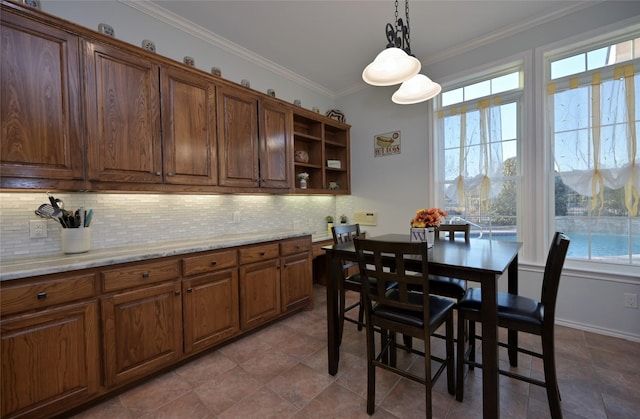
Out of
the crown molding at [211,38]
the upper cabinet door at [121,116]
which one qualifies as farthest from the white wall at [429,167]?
the upper cabinet door at [121,116]

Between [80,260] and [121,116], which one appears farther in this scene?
[121,116]

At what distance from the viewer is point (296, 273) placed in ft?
9.34

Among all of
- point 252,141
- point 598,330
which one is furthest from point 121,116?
point 598,330

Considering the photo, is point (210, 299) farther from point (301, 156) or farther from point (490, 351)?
point (301, 156)

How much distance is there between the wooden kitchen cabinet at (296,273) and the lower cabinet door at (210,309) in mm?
552

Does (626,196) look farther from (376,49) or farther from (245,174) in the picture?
(245,174)

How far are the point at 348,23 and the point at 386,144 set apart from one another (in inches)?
63.2

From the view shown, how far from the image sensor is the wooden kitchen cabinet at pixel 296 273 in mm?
2725

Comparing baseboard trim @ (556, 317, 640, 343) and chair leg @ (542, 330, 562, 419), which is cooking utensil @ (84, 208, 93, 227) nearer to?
chair leg @ (542, 330, 562, 419)

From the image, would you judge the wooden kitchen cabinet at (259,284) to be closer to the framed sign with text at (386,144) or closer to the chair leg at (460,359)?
the chair leg at (460,359)

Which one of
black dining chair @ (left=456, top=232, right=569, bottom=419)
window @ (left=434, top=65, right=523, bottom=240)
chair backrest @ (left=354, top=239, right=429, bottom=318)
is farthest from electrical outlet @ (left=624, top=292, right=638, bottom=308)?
chair backrest @ (left=354, top=239, right=429, bottom=318)

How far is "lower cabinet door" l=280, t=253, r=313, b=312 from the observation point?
2.73 metres

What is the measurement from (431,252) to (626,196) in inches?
78.7

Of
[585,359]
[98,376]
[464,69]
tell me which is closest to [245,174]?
[98,376]
